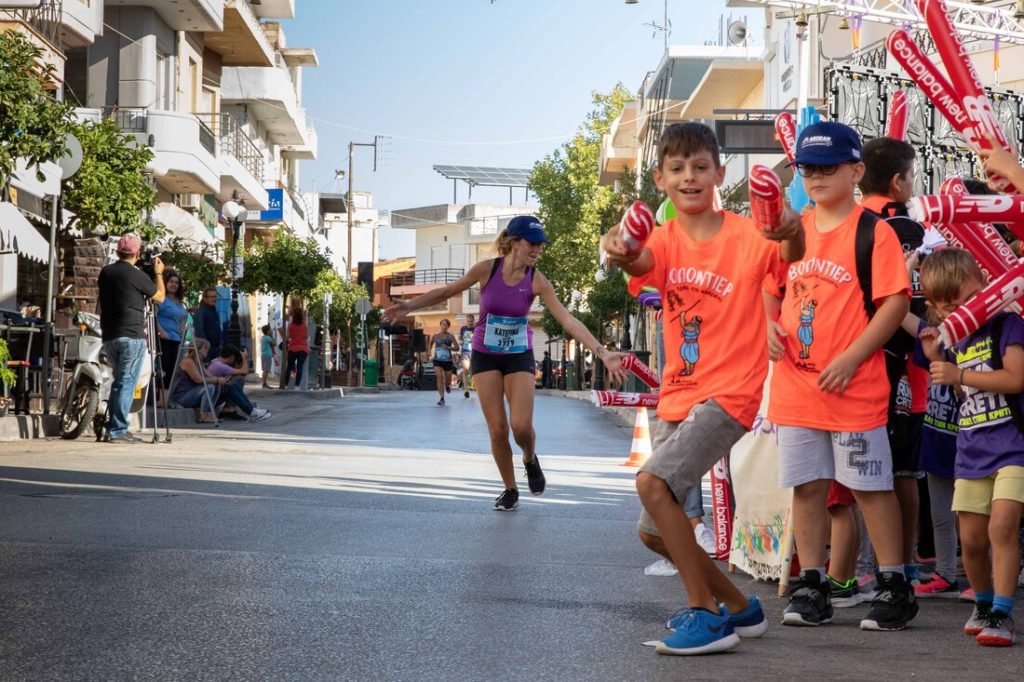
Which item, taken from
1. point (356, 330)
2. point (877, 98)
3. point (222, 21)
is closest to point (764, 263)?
point (877, 98)

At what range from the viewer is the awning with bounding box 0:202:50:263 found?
862 inches

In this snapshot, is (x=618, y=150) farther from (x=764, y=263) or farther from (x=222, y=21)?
(x=764, y=263)

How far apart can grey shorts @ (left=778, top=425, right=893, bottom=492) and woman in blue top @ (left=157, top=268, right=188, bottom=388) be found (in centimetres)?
1276

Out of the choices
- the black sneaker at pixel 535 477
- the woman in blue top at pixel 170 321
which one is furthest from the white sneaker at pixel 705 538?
the woman in blue top at pixel 170 321

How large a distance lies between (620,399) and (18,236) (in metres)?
17.8

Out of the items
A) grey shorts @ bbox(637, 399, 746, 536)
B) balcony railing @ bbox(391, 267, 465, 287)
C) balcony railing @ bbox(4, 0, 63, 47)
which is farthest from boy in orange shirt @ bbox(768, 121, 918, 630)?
balcony railing @ bbox(391, 267, 465, 287)

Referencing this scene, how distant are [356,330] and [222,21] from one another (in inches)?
895

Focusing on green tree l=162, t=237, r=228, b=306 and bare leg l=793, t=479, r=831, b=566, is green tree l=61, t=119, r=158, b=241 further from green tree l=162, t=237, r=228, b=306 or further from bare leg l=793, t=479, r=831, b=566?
bare leg l=793, t=479, r=831, b=566

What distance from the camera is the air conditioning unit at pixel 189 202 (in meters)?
42.2

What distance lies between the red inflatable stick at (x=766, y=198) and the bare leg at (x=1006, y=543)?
1353mm

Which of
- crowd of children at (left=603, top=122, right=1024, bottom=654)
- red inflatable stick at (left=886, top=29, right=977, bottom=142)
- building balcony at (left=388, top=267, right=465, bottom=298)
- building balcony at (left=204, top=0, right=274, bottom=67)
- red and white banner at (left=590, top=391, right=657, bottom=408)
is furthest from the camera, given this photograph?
building balcony at (left=388, top=267, right=465, bottom=298)

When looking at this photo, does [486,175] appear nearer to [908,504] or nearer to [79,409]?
[79,409]

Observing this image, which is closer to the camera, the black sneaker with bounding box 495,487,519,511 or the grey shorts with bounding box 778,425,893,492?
the grey shorts with bounding box 778,425,893,492

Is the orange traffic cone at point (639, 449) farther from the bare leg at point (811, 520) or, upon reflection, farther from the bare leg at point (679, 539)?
the bare leg at point (679, 539)
